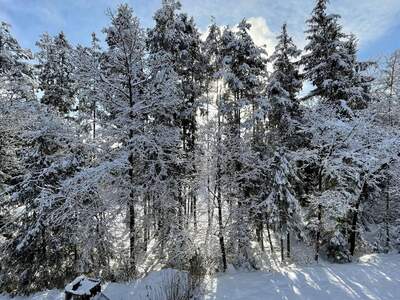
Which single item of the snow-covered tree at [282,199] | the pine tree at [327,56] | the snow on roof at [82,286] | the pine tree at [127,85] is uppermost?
the pine tree at [327,56]

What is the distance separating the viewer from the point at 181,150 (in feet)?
35.8

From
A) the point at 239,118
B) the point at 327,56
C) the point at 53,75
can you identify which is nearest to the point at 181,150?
the point at 239,118

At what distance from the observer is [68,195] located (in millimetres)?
8797

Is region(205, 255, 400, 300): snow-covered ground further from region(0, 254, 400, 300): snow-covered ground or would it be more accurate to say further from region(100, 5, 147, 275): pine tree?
region(100, 5, 147, 275): pine tree

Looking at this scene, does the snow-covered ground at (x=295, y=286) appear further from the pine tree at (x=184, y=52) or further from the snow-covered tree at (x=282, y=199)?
the pine tree at (x=184, y=52)

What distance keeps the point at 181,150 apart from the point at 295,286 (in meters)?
6.04

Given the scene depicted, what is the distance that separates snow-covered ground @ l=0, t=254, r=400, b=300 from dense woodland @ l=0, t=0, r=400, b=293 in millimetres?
1354

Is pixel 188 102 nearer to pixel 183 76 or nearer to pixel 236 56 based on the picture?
pixel 183 76

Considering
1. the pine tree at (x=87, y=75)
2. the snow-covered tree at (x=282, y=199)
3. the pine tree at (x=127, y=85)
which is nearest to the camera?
the pine tree at (x=87, y=75)

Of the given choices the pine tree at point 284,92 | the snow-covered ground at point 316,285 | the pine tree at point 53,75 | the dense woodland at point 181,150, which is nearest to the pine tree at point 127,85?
the dense woodland at point 181,150

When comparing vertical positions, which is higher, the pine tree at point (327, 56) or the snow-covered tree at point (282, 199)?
the pine tree at point (327, 56)

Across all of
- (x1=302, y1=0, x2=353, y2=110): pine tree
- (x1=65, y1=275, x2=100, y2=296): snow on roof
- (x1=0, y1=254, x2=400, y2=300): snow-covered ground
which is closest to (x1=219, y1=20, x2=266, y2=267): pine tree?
(x1=302, y1=0, x2=353, y2=110): pine tree

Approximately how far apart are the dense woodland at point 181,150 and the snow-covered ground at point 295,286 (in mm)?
1354

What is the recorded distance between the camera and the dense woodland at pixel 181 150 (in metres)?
9.59
